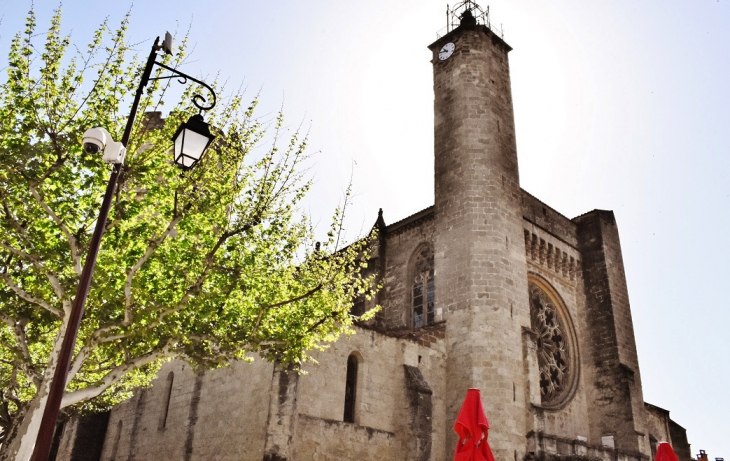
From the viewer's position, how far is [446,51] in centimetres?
2359

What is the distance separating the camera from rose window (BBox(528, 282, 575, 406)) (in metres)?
21.5

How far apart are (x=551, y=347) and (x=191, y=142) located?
61.2 feet

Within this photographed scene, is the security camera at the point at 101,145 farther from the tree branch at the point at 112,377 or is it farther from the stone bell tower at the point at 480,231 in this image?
A: the stone bell tower at the point at 480,231

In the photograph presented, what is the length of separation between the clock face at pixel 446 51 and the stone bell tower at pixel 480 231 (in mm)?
47

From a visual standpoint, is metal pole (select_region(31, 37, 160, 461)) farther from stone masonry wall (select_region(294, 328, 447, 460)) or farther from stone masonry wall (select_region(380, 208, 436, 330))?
stone masonry wall (select_region(380, 208, 436, 330))

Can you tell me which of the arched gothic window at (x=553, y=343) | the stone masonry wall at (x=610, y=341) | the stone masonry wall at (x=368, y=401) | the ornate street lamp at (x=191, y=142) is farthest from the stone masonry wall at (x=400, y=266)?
the ornate street lamp at (x=191, y=142)

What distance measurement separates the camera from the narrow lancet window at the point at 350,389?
634 inches

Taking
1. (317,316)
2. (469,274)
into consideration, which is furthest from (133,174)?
(469,274)

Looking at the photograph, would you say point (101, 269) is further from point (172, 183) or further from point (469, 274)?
point (469, 274)

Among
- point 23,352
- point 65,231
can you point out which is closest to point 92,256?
point 65,231

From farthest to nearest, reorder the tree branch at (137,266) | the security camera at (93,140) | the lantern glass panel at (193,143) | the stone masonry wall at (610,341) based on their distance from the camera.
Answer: the stone masonry wall at (610,341)
the tree branch at (137,266)
the lantern glass panel at (193,143)
the security camera at (93,140)

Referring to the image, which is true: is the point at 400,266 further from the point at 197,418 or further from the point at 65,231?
the point at 65,231

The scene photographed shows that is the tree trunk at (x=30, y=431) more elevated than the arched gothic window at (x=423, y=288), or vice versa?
the arched gothic window at (x=423, y=288)

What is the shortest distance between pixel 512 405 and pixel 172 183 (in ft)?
40.0
